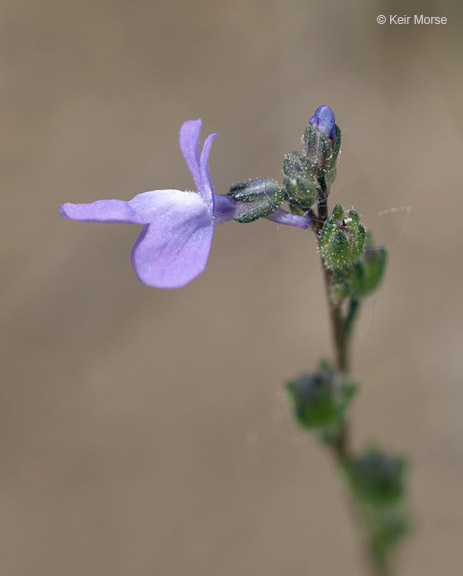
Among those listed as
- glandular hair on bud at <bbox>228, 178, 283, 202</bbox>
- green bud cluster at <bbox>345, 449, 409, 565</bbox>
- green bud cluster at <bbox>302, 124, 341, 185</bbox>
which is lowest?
green bud cluster at <bbox>345, 449, 409, 565</bbox>

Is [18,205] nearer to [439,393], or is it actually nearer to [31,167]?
[31,167]

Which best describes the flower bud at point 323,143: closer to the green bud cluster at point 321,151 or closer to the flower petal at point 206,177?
the green bud cluster at point 321,151

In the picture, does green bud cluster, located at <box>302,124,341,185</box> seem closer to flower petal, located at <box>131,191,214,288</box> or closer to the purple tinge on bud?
the purple tinge on bud

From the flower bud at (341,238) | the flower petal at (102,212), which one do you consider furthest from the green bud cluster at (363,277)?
the flower petal at (102,212)

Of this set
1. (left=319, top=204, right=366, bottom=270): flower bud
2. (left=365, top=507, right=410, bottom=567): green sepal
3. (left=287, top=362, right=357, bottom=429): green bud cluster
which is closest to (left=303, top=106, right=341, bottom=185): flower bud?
(left=319, top=204, right=366, bottom=270): flower bud

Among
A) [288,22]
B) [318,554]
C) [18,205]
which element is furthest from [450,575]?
[288,22]

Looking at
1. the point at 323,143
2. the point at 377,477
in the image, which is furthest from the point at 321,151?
the point at 377,477

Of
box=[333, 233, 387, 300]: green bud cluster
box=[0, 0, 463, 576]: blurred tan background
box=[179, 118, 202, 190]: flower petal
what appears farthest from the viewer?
box=[0, 0, 463, 576]: blurred tan background
